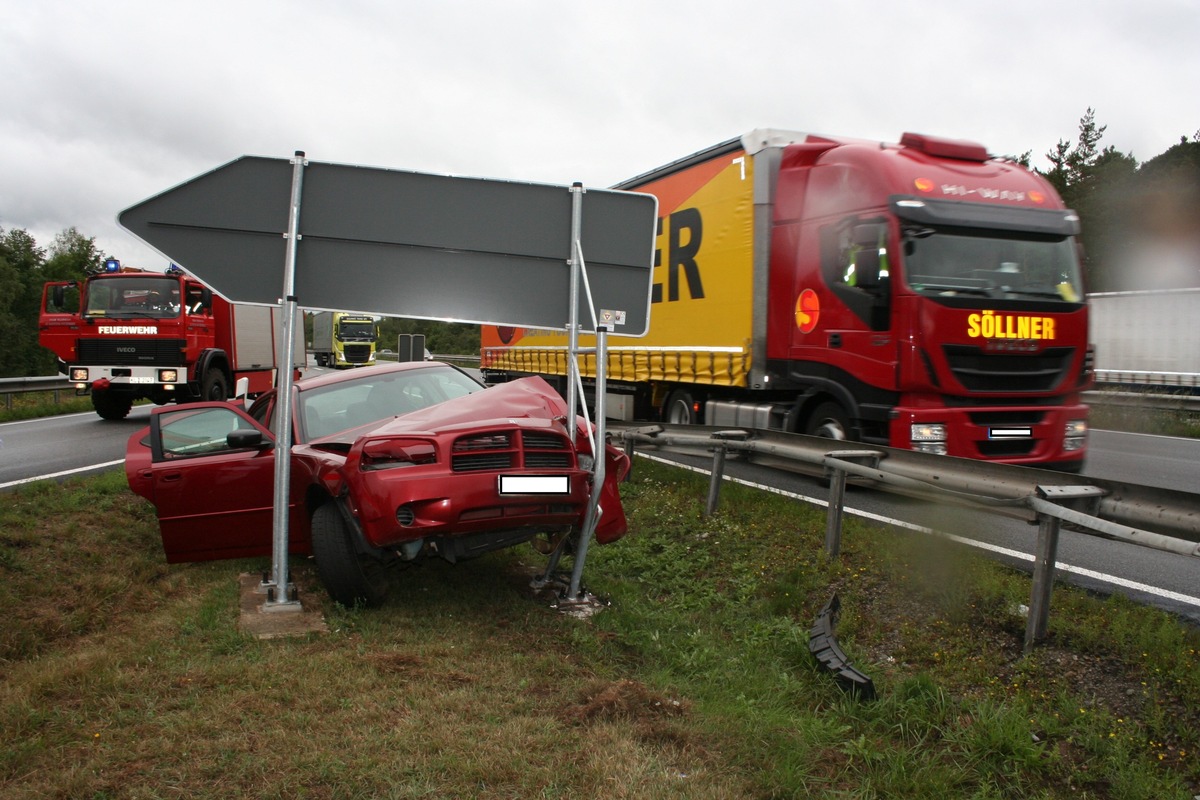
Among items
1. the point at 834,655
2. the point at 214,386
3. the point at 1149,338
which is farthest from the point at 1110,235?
the point at 834,655

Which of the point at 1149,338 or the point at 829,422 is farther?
the point at 1149,338

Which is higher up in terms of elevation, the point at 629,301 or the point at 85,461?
the point at 629,301

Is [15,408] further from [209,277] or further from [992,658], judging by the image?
[992,658]

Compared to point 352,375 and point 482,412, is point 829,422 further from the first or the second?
point 482,412

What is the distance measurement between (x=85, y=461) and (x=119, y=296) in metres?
6.60

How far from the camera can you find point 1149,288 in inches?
1042

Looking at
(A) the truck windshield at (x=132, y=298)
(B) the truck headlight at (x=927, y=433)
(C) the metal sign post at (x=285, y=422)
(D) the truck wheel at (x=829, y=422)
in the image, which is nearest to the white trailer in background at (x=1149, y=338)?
(D) the truck wheel at (x=829, y=422)

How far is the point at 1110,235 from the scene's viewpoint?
2864 cm

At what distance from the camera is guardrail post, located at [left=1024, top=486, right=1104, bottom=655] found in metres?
4.64

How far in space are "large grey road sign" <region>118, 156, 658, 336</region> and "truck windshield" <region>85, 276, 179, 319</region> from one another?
12758 millimetres

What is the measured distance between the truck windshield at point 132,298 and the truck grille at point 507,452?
14.4 metres

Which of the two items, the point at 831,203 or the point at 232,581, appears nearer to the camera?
the point at 232,581

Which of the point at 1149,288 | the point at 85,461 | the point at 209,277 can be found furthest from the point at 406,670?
the point at 1149,288

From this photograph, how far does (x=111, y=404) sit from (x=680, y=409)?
11619 millimetres
